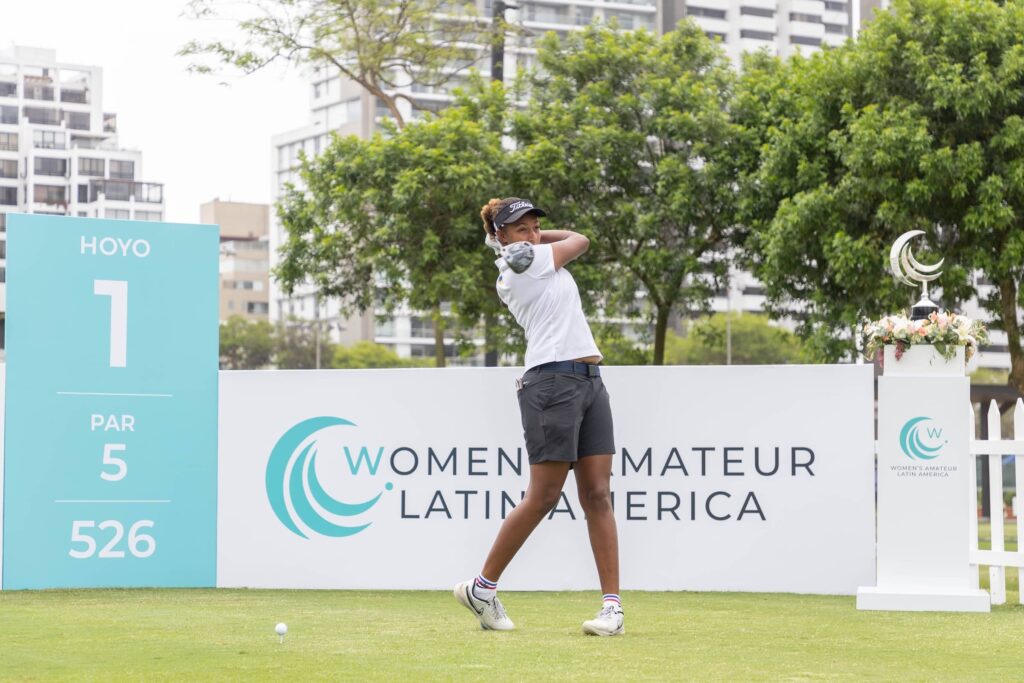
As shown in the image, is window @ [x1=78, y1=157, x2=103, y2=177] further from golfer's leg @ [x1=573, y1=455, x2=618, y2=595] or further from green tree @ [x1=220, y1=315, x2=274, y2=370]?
golfer's leg @ [x1=573, y1=455, x2=618, y2=595]

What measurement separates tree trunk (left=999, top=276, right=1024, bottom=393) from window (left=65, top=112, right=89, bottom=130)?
9293 cm

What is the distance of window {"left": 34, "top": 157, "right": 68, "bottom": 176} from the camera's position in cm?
9852

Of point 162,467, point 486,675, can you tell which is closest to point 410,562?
point 162,467

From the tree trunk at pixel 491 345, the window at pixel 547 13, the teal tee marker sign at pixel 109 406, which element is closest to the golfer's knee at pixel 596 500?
the teal tee marker sign at pixel 109 406

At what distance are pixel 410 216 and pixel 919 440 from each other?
16.0 metres

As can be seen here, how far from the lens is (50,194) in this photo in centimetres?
10025

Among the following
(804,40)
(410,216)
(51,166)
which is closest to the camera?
(410,216)

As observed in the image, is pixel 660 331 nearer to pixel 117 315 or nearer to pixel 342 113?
pixel 117 315

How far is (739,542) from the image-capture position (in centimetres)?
824

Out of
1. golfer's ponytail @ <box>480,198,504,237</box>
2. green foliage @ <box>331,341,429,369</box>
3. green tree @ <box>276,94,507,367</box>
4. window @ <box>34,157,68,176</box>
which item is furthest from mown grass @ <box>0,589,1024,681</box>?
window @ <box>34,157,68,176</box>

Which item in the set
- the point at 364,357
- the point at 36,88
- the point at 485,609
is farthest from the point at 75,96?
the point at 485,609

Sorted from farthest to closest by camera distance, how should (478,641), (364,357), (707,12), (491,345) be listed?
(707,12) < (364,357) < (491,345) < (478,641)

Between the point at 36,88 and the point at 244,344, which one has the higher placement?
the point at 36,88

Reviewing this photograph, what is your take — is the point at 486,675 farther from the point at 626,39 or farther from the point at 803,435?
the point at 626,39
